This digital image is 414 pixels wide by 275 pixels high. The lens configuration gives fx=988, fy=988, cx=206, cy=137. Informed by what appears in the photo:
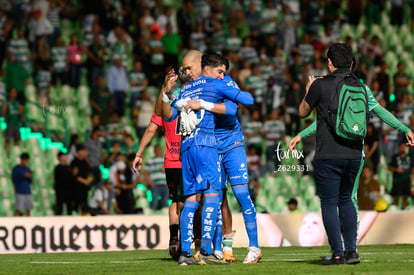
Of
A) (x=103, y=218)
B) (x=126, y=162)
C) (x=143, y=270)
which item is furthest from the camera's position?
(x=126, y=162)

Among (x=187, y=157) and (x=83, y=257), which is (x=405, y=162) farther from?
(x=187, y=157)

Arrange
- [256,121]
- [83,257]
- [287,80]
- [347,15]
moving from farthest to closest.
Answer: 1. [347,15]
2. [287,80]
3. [256,121]
4. [83,257]

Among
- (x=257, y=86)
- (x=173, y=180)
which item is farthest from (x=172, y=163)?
(x=257, y=86)

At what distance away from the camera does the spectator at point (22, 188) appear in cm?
1789

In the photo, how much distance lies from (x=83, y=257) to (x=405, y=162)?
27.1ft

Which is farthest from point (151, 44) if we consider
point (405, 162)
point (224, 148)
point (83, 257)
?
point (224, 148)

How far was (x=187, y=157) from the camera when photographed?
9.64 meters

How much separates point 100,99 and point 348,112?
12567 millimetres

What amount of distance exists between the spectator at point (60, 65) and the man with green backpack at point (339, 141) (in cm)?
1327

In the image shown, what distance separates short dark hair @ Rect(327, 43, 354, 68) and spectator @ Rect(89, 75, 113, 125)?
12057mm

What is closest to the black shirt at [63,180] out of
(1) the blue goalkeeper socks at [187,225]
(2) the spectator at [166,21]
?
Answer: (2) the spectator at [166,21]

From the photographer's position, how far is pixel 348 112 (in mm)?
8891

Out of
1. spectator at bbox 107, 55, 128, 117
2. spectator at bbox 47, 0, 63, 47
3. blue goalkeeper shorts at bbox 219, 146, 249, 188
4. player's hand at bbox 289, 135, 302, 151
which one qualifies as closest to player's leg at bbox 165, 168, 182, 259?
blue goalkeeper shorts at bbox 219, 146, 249, 188

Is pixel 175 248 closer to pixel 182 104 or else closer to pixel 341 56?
pixel 182 104
